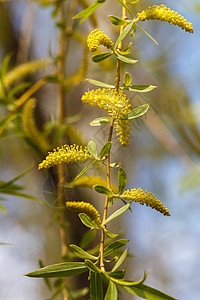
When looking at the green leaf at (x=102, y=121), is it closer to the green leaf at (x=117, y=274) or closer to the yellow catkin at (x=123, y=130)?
the yellow catkin at (x=123, y=130)

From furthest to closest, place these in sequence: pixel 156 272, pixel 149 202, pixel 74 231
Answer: pixel 156 272
pixel 74 231
pixel 149 202

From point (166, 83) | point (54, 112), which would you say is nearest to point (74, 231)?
point (54, 112)

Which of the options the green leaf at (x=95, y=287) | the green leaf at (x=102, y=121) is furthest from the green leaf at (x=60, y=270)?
the green leaf at (x=102, y=121)

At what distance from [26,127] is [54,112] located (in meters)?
0.78

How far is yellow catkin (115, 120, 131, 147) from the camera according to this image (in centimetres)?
31

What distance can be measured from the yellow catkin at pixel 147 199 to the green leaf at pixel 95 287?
0.07 metres

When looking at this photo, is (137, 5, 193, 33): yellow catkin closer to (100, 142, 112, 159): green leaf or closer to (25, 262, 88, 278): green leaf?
(100, 142, 112, 159): green leaf

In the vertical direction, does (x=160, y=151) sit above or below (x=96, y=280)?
above

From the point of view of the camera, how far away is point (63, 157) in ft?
0.96

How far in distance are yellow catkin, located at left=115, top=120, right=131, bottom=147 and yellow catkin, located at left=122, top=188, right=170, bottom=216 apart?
0.14 feet

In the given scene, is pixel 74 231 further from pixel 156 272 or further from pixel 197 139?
pixel 156 272

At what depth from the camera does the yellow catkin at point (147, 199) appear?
0.28 metres

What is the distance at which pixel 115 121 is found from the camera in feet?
1.04

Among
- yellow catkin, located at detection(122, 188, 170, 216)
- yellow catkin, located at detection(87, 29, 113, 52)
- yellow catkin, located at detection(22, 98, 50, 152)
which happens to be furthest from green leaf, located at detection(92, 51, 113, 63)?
yellow catkin, located at detection(22, 98, 50, 152)
